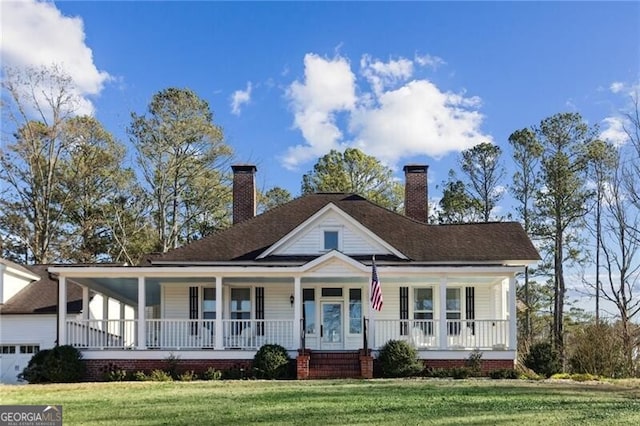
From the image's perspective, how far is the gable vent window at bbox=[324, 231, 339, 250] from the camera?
Answer: 75.8ft

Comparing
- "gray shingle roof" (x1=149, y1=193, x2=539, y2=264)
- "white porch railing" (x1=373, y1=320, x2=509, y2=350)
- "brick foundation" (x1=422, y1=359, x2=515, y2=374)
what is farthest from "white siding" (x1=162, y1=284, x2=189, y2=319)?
"brick foundation" (x1=422, y1=359, x2=515, y2=374)

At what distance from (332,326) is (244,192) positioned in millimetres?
6950

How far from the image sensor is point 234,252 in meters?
23.3

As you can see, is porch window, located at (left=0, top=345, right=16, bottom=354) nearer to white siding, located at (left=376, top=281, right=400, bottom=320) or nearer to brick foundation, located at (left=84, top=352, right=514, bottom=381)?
brick foundation, located at (left=84, top=352, right=514, bottom=381)

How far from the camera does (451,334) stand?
22.3 meters

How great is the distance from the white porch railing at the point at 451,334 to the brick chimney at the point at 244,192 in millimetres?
7538

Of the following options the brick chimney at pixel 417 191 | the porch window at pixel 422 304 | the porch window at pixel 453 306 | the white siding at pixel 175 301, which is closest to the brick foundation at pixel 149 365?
the white siding at pixel 175 301

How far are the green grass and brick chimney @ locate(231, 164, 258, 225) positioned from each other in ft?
35.5

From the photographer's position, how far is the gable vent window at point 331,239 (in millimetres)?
23094

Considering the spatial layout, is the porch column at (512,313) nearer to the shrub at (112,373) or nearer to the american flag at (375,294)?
the american flag at (375,294)

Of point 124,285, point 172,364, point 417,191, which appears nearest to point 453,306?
point 417,191

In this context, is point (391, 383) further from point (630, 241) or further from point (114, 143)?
point (114, 143)

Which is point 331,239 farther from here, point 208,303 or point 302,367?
point 302,367

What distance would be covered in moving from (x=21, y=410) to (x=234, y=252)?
42.0ft
